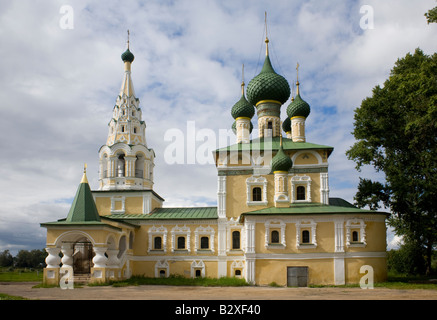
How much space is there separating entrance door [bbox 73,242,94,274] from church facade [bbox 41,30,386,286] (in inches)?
2.1

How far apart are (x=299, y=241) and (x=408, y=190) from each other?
22.0ft

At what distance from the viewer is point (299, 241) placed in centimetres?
2136

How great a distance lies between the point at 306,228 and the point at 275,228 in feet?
5.07

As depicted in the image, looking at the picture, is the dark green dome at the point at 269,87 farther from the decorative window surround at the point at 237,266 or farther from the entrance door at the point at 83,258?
the entrance door at the point at 83,258

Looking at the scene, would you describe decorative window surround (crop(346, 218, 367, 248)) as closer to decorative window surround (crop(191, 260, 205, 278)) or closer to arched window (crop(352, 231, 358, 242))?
arched window (crop(352, 231, 358, 242))

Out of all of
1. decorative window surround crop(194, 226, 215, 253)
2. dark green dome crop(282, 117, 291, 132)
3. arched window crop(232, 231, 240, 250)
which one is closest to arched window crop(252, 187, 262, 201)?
arched window crop(232, 231, 240, 250)

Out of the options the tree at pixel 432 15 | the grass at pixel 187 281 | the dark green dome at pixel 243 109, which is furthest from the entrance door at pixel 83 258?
the tree at pixel 432 15

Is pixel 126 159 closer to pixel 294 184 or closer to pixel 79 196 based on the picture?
pixel 79 196

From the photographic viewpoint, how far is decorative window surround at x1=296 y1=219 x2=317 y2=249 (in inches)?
838

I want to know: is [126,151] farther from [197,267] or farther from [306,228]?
[306,228]

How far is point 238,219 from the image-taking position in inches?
961

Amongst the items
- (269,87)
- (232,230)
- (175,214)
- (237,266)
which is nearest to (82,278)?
(175,214)
